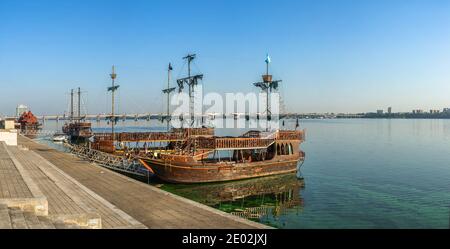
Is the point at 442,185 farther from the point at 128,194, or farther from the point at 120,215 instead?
the point at 120,215

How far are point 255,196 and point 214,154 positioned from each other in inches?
493

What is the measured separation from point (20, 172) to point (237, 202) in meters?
13.7

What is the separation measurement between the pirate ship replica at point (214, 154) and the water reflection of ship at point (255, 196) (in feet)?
3.62

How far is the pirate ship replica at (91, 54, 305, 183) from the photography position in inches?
1280

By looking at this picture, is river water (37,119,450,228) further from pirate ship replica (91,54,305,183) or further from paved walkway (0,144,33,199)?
paved walkway (0,144,33,199)

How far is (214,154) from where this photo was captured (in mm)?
41094

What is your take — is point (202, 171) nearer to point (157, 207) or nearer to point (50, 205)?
point (157, 207)

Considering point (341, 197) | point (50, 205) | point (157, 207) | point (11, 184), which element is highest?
point (11, 184)

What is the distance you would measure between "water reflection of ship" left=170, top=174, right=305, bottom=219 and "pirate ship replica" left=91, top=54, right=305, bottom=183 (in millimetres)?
1104

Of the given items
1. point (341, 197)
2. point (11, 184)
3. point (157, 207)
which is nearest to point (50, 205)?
point (11, 184)

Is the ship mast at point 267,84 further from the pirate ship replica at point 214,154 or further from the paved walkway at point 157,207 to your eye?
the paved walkway at point 157,207

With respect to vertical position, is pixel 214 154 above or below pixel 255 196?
above
